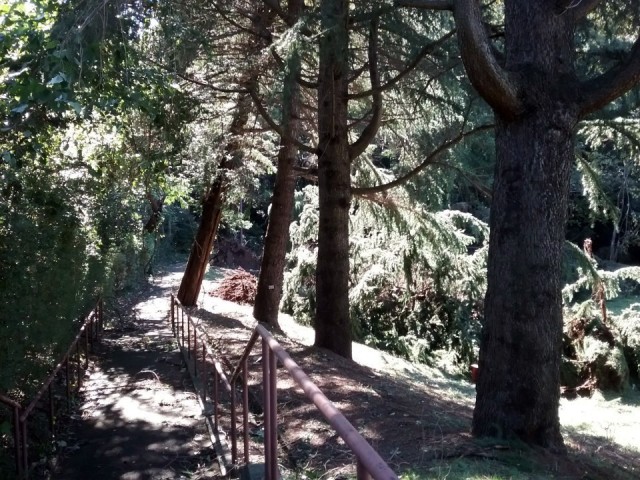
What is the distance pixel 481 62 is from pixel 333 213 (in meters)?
5.59

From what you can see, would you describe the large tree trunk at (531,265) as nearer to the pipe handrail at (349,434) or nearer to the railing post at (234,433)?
the railing post at (234,433)

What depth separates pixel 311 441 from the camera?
6539 millimetres

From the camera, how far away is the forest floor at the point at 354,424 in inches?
230

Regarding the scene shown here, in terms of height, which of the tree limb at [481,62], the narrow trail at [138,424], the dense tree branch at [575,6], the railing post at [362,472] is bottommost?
the narrow trail at [138,424]

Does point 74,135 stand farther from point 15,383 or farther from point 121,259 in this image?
point 121,259

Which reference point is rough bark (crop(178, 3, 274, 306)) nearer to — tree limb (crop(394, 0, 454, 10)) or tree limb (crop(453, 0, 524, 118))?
tree limb (crop(394, 0, 454, 10))

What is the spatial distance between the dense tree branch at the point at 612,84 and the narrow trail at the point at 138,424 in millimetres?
4951

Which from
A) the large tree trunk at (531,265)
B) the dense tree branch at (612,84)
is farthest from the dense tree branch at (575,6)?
the dense tree branch at (612,84)

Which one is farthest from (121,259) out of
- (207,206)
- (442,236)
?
(442,236)

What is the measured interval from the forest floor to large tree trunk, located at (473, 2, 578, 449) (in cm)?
40

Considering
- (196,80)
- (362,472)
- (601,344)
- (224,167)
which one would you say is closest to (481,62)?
(362,472)

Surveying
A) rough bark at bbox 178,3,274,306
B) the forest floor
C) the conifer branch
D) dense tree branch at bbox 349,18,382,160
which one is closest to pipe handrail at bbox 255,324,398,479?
the forest floor

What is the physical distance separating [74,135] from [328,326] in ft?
18.7

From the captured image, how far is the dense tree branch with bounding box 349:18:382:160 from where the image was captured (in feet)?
34.0
